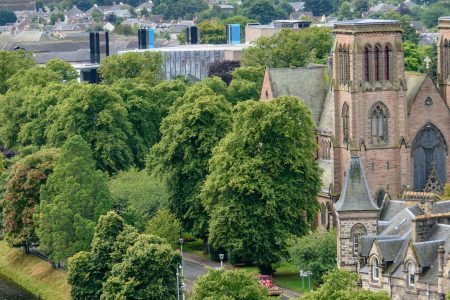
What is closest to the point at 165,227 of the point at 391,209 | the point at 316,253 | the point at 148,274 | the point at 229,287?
the point at 316,253

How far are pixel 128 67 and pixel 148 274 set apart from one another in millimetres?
90581

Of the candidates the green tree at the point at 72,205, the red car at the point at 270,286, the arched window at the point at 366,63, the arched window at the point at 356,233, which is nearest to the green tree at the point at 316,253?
the red car at the point at 270,286

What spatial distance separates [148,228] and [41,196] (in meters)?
10.1

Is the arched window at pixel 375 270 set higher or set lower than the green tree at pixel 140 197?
higher

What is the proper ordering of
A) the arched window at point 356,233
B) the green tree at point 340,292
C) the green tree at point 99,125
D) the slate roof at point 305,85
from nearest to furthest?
the green tree at point 340,292 < the arched window at point 356,233 < the slate roof at point 305,85 < the green tree at point 99,125

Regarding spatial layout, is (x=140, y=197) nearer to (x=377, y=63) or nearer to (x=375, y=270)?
(x=377, y=63)

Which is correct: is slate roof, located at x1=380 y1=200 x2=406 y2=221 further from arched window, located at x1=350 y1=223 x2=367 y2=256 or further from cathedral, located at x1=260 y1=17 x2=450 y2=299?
cathedral, located at x1=260 y1=17 x2=450 y2=299

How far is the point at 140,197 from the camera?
12888 centimetres

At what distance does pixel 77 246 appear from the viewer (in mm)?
120688

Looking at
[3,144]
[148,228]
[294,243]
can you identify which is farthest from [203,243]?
[3,144]

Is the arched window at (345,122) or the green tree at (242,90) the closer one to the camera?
the arched window at (345,122)

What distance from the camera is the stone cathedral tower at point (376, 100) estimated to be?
128250 millimetres

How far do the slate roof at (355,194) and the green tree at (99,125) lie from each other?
139 feet

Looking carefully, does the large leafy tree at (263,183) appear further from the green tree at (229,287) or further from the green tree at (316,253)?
the green tree at (229,287)
